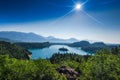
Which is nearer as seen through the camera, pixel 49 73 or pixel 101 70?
pixel 101 70

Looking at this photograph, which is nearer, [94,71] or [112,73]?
[112,73]

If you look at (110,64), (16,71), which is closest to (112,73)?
(110,64)

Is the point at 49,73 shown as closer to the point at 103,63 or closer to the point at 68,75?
the point at 103,63

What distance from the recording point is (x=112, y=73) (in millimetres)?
41250

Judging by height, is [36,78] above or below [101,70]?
below

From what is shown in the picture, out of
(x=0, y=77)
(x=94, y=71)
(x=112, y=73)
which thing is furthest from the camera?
(x=0, y=77)

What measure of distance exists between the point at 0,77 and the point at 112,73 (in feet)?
98.9

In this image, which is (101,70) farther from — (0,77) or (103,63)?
(0,77)

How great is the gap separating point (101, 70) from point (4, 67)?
28178 mm

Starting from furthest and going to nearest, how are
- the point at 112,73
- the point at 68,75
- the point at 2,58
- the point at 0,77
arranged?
the point at 68,75, the point at 2,58, the point at 0,77, the point at 112,73

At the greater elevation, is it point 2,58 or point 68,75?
point 2,58

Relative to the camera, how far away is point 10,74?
2132 inches

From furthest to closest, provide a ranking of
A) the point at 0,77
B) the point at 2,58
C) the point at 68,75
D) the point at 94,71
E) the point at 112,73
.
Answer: the point at 68,75
the point at 2,58
the point at 0,77
the point at 94,71
the point at 112,73

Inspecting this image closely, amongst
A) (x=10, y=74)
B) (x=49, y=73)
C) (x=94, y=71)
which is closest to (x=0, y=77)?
(x=10, y=74)
